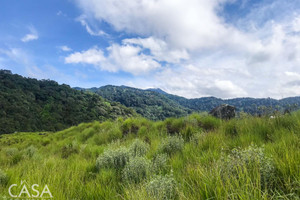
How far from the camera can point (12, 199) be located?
91.4 inches

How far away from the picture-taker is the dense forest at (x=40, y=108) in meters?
90.9

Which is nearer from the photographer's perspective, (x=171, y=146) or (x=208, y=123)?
(x=171, y=146)

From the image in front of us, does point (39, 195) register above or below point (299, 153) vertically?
below

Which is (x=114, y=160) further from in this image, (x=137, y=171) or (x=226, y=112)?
(x=226, y=112)

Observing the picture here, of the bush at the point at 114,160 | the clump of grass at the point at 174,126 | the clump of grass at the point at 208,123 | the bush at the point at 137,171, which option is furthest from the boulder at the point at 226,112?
the bush at the point at 137,171

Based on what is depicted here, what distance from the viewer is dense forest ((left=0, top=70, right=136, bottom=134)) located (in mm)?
90938

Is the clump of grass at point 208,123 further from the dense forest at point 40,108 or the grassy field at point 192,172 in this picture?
the dense forest at point 40,108

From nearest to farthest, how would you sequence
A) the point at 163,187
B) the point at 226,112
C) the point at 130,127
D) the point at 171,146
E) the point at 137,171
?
the point at 163,187 → the point at 137,171 → the point at 171,146 → the point at 226,112 → the point at 130,127

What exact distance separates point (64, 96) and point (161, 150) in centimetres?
15319

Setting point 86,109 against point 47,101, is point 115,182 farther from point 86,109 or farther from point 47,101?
point 47,101

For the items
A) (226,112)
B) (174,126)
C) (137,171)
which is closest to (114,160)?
(137,171)

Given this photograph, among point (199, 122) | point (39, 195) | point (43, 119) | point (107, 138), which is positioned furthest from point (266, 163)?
point (43, 119)

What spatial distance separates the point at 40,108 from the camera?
4316 inches

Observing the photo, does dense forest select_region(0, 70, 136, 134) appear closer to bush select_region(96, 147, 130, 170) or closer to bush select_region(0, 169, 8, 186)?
bush select_region(96, 147, 130, 170)
